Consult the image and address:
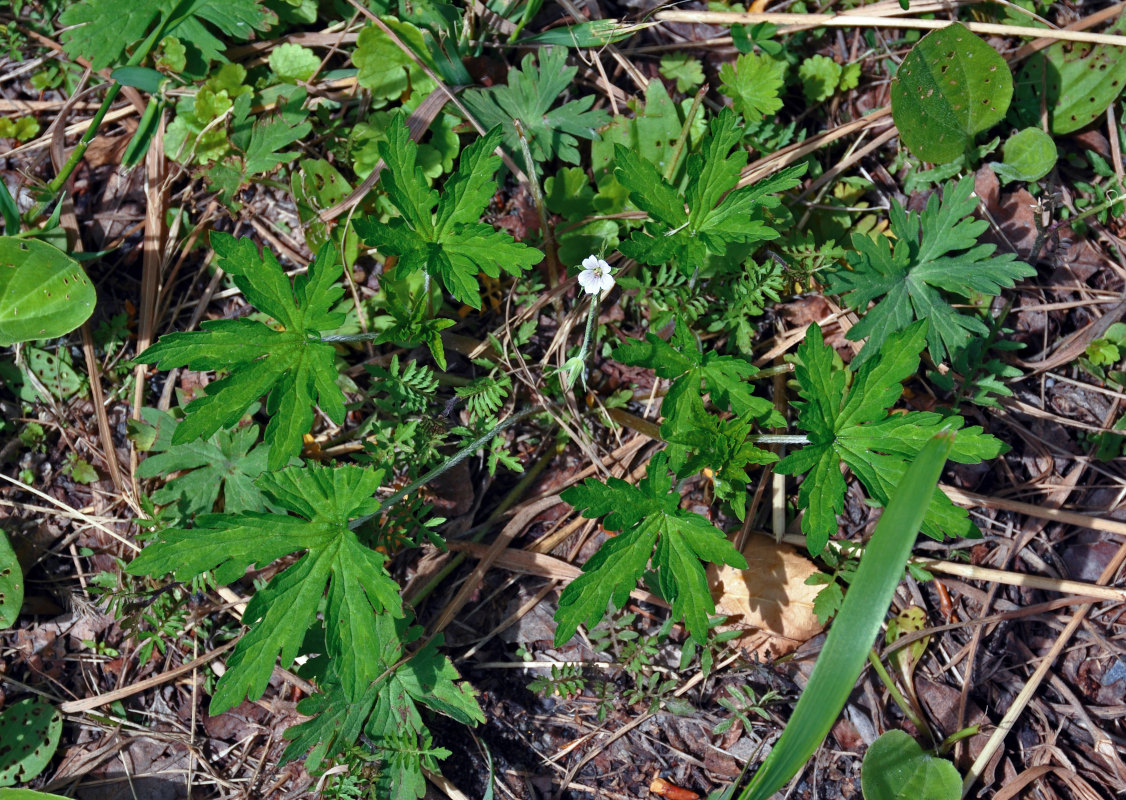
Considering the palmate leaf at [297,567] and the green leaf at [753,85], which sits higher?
the green leaf at [753,85]

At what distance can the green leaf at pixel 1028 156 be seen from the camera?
3533 mm

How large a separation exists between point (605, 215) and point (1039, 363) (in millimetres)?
2108

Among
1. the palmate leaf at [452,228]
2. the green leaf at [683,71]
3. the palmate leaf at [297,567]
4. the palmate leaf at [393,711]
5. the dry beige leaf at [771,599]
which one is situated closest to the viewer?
the palmate leaf at [297,567]

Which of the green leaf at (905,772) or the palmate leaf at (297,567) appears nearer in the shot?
the palmate leaf at (297,567)

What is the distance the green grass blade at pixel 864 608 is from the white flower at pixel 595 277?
1296 millimetres

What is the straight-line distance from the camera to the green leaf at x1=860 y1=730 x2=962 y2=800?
124 inches

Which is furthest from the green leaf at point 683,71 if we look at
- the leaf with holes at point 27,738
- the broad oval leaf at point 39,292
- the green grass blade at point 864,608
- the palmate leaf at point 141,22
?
the leaf with holes at point 27,738

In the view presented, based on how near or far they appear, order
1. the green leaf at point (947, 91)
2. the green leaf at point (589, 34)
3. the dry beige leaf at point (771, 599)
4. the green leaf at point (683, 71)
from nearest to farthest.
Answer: the dry beige leaf at point (771, 599) < the green leaf at point (947, 91) < the green leaf at point (589, 34) < the green leaf at point (683, 71)

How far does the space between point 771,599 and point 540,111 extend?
Answer: 7.99 ft

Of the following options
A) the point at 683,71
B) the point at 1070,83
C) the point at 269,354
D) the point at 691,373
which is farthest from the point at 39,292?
the point at 1070,83

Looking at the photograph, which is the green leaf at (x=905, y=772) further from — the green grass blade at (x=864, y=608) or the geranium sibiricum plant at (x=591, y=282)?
the geranium sibiricum plant at (x=591, y=282)

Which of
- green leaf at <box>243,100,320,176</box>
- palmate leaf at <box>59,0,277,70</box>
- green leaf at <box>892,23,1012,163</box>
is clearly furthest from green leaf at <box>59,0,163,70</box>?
A: green leaf at <box>892,23,1012,163</box>

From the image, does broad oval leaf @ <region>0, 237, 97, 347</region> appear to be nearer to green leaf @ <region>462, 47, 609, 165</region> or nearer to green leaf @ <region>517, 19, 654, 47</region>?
green leaf @ <region>462, 47, 609, 165</region>

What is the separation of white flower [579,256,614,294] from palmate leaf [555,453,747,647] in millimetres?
717
